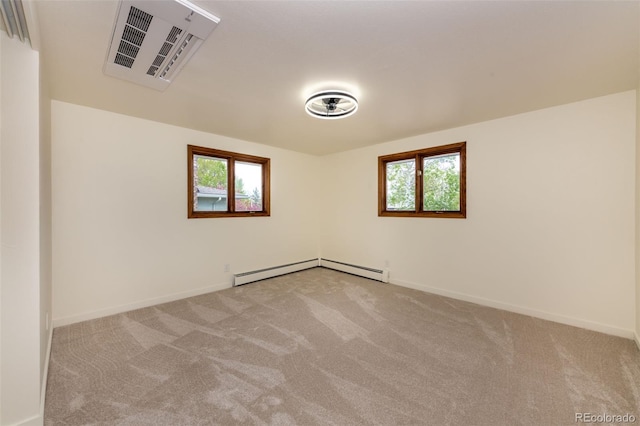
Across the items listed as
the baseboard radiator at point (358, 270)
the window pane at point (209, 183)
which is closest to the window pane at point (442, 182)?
the baseboard radiator at point (358, 270)

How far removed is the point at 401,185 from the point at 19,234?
4176 mm

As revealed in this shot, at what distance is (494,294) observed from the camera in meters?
3.23

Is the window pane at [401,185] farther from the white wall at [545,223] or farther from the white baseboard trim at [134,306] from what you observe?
the white baseboard trim at [134,306]

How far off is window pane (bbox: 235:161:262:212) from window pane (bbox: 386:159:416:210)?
226cm

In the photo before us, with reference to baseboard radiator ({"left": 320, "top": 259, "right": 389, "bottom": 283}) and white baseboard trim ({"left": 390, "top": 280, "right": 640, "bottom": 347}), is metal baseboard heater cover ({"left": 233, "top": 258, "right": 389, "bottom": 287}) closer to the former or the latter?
baseboard radiator ({"left": 320, "top": 259, "right": 389, "bottom": 283})

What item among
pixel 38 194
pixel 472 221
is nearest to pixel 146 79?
pixel 38 194

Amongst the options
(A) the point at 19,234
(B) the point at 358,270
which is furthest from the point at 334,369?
(B) the point at 358,270

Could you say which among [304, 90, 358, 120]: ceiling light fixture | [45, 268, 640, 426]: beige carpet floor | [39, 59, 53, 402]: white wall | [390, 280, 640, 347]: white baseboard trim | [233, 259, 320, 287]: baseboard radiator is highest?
[304, 90, 358, 120]: ceiling light fixture

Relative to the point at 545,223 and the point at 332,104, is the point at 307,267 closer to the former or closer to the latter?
the point at 332,104

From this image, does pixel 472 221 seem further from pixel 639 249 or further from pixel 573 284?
pixel 639 249

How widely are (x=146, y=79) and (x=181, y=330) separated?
236 centimetres

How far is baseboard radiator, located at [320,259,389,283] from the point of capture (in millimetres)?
4312

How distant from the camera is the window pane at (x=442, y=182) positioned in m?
3.64

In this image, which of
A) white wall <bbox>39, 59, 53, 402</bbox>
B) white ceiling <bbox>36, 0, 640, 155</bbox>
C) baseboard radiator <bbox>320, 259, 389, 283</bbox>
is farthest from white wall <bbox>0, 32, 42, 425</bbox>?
baseboard radiator <bbox>320, 259, 389, 283</bbox>
